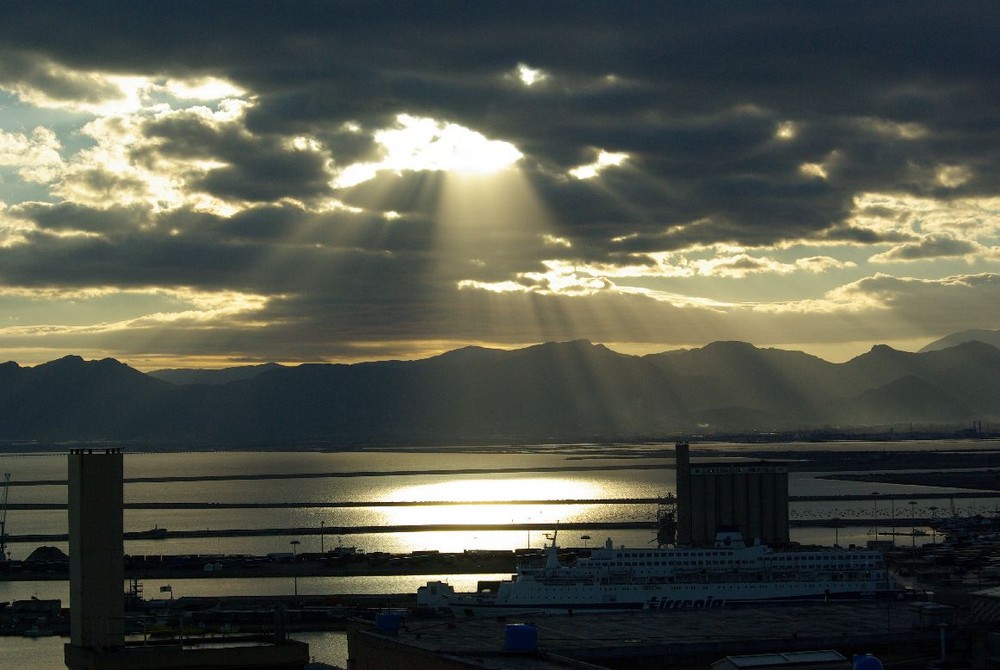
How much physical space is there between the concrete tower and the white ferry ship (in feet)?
103

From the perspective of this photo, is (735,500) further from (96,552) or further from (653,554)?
(96,552)

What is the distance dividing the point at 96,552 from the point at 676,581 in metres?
37.6

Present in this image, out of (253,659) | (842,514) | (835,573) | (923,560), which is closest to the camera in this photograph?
(253,659)

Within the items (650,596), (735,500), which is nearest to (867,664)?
(650,596)

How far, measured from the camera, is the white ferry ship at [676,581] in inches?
2125

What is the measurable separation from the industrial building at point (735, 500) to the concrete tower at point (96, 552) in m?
59.6

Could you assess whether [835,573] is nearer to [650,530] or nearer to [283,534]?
[650,530]

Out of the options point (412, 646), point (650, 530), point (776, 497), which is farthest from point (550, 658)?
point (650, 530)

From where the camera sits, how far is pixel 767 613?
37031 millimetres

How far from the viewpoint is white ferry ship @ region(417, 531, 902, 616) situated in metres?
54.0

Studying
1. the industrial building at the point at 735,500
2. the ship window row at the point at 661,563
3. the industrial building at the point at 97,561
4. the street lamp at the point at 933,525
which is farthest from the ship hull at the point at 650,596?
the street lamp at the point at 933,525

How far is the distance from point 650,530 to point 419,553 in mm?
26257

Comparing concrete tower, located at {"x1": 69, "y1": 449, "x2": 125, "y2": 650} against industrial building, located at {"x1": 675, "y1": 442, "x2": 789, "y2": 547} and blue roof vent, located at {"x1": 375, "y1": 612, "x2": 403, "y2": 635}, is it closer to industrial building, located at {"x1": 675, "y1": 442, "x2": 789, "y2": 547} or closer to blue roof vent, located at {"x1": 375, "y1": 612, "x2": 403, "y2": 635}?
blue roof vent, located at {"x1": 375, "y1": 612, "x2": 403, "y2": 635}

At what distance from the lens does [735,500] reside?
79.6 meters
